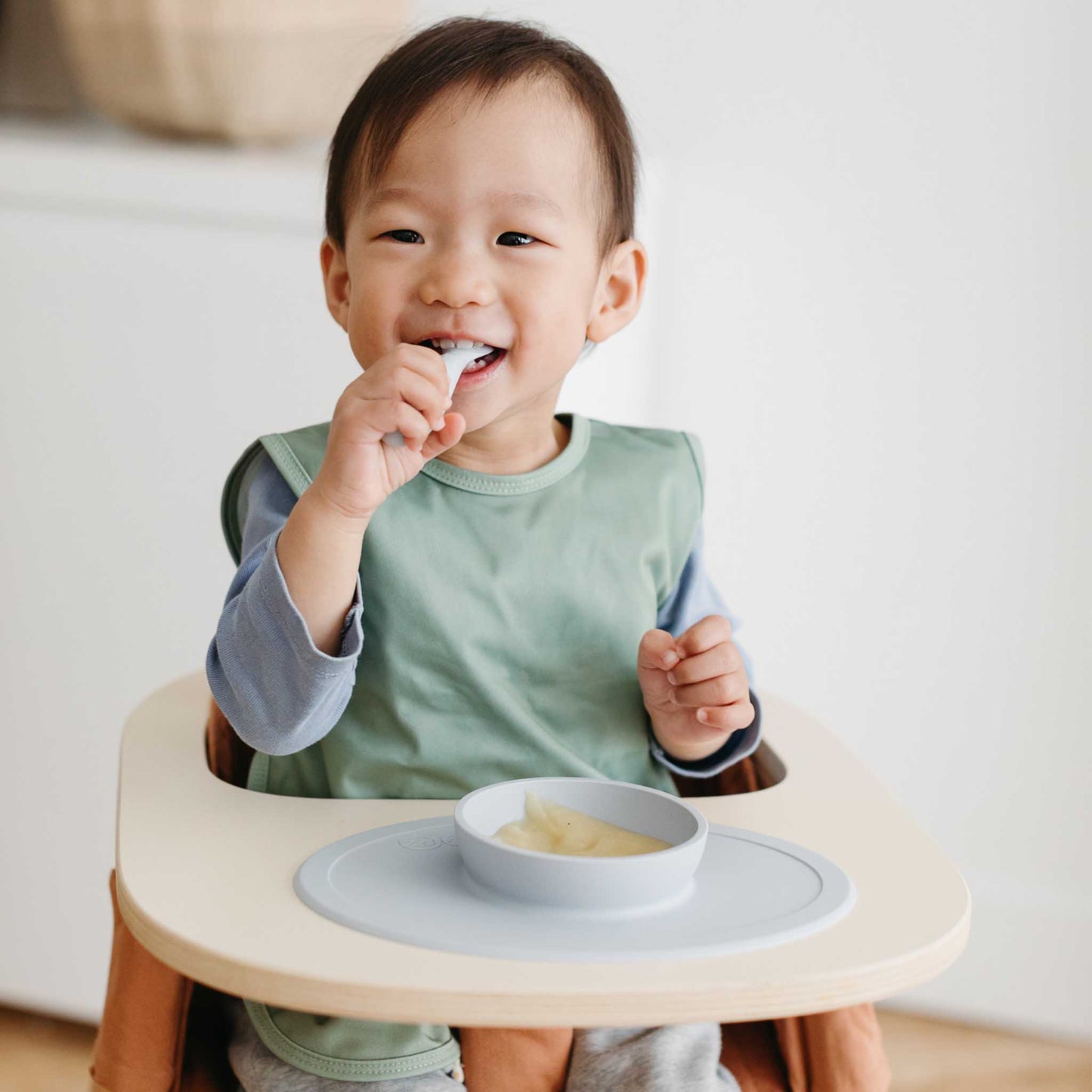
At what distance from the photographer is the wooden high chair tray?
538 millimetres

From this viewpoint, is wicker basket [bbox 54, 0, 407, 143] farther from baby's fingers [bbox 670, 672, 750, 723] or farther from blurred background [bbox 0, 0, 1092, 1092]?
baby's fingers [bbox 670, 672, 750, 723]

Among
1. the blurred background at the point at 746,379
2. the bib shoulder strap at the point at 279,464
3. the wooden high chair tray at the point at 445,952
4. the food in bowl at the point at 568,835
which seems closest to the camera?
the wooden high chair tray at the point at 445,952

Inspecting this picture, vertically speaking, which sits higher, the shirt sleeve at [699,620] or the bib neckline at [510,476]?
the bib neckline at [510,476]

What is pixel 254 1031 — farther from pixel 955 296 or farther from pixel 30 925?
pixel 955 296

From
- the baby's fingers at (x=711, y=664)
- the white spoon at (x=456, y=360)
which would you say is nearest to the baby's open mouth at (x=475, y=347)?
the white spoon at (x=456, y=360)

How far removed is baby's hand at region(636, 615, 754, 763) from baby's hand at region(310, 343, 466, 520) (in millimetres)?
215

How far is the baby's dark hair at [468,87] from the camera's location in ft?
2.77

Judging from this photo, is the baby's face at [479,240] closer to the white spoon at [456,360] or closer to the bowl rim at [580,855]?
the white spoon at [456,360]

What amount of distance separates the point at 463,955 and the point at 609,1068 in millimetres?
243

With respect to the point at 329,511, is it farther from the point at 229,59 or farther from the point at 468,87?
the point at 229,59

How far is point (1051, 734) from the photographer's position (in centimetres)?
158

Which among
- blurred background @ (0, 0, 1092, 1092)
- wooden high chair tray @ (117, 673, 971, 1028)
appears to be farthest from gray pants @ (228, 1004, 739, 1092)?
blurred background @ (0, 0, 1092, 1092)

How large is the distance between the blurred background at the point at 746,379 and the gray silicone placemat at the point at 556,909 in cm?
72

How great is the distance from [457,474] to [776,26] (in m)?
0.85
